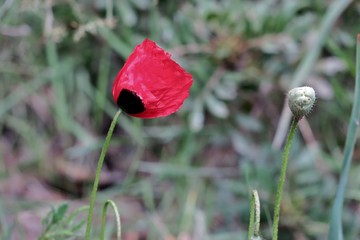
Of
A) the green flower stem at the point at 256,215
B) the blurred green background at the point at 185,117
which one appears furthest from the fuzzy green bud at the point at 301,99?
the blurred green background at the point at 185,117

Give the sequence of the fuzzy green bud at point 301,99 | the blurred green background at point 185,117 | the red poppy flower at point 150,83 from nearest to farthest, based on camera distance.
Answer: the fuzzy green bud at point 301,99, the red poppy flower at point 150,83, the blurred green background at point 185,117

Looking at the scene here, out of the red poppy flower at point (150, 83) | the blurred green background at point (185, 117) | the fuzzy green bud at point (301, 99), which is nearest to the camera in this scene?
the fuzzy green bud at point (301, 99)

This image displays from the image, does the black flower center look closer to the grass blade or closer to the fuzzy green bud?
the fuzzy green bud

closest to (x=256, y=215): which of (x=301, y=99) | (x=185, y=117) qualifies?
(x=301, y=99)

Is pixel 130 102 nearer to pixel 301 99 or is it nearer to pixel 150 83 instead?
pixel 150 83

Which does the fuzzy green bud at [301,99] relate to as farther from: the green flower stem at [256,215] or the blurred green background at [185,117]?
the blurred green background at [185,117]

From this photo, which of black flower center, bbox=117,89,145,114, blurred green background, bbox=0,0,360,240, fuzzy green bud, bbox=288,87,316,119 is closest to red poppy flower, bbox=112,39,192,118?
black flower center, bbox=117,89,145,114

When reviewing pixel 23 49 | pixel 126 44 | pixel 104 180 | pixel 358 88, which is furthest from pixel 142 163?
pixel 358 88
